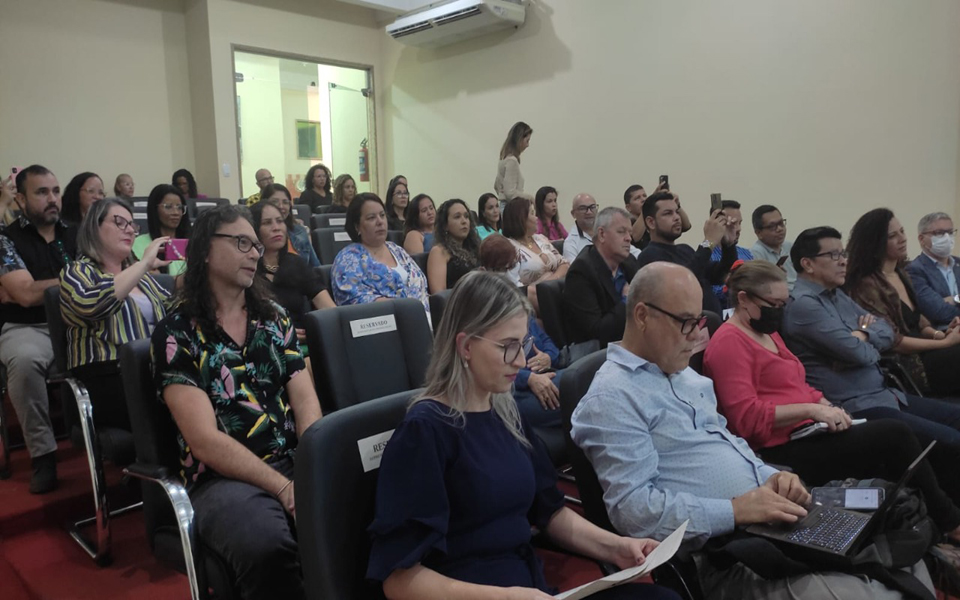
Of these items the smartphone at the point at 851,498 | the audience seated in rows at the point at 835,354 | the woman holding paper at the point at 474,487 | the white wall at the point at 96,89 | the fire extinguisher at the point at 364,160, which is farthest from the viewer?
the fire extinguisher at the point at 364,160

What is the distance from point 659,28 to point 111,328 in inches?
241

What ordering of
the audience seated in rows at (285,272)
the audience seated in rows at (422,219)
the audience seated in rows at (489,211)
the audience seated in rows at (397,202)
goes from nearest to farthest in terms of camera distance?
the audience seated in rows at (285,272), the audience seated in rows at (422,219), the audience seated in rows at (489,211), the audience seated in rows at (397,202)

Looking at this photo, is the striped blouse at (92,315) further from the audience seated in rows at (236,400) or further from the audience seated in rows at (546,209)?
the audience seated in rows at (546,209)

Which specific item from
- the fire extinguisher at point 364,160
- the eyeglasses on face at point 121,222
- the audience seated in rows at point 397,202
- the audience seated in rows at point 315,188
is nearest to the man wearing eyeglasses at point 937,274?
the eyeglasses on face at point 121,222

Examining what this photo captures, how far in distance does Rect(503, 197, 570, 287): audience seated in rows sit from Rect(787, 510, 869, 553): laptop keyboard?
2.65m

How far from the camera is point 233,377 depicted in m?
1.78

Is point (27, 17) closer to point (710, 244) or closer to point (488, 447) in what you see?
point (710, 244)

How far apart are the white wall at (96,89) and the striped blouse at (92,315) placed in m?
5.34

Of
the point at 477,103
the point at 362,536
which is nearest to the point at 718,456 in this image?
the point at 362,536

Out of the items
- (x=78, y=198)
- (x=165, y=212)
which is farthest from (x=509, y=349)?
(x=78, y=198)

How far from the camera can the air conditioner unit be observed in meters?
7.71

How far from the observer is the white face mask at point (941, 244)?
3.81 metres

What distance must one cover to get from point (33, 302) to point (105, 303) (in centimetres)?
73

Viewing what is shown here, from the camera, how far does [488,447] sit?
1.28 meters
